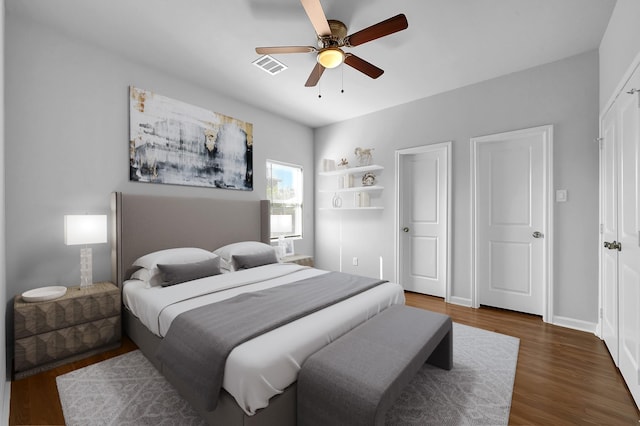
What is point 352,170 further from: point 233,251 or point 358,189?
point 233,251

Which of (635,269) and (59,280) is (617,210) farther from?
(59,280)

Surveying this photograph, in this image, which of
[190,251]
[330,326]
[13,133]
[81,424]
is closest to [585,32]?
[330,326]

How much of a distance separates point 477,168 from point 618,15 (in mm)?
1705

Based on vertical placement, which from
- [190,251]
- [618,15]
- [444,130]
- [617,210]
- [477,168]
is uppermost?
[618,15]

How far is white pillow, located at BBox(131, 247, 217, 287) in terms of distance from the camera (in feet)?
8.40

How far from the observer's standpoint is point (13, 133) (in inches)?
90.0

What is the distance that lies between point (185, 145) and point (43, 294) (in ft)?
6.26

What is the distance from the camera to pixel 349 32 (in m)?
2.51

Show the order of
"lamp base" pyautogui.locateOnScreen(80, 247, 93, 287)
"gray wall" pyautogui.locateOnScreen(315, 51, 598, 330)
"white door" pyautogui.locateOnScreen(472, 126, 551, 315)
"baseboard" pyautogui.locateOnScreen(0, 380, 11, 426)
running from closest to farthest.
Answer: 1. "baseboard" pyautogui.locateOnScreen(0, 380, 11, 426)
2. "lamp base" pyautogui.locateOnScreen(80, 247, 93, 287)
3. "gray wall" pyautogui.locateOnScreen(315, 51, 598, 330)
4. "white door" pyautogui.locateOnScreen(472, 126, 551, 315)

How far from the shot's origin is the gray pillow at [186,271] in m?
2.54

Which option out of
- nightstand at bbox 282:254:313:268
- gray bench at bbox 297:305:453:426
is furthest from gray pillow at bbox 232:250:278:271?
gray bench at bbox 297:305:453:426

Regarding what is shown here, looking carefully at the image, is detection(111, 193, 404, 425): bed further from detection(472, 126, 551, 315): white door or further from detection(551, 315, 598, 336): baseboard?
detection(551, 315, 598, 336): baseboard

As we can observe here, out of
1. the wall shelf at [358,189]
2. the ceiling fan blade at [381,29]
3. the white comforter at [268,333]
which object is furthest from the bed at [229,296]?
the ceiling fan blade at [381,29]

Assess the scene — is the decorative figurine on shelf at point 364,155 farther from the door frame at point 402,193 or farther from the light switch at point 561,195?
the light switch at point 561,195
